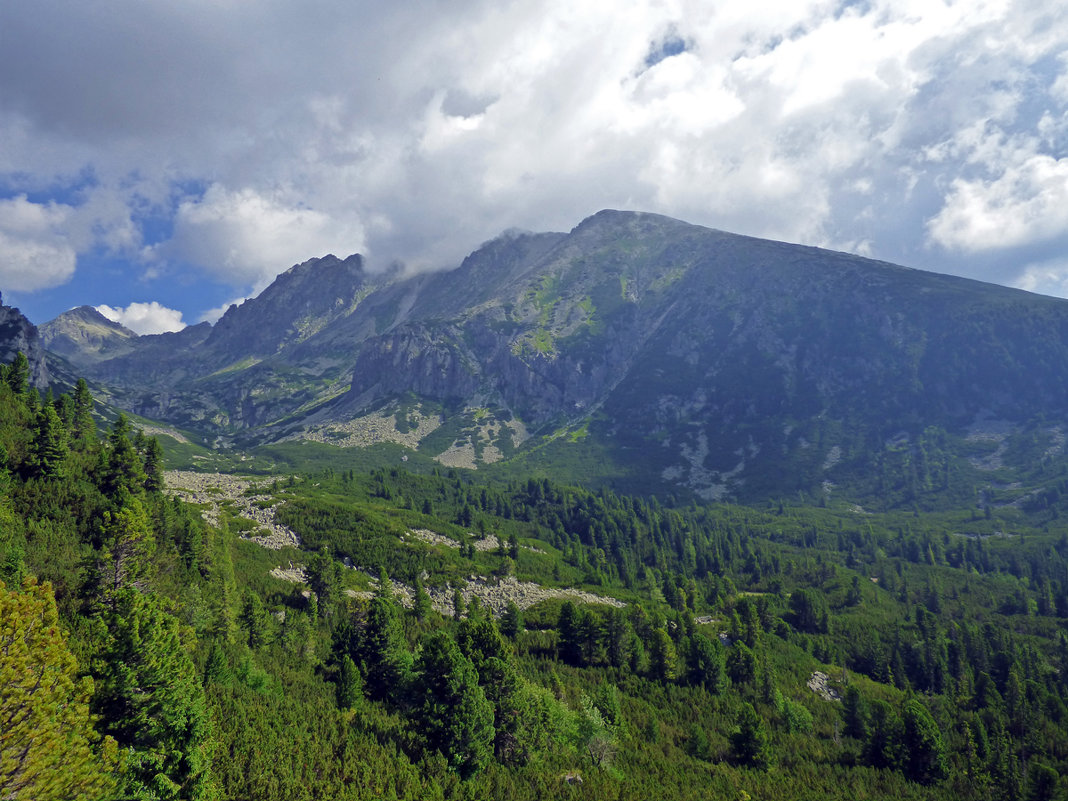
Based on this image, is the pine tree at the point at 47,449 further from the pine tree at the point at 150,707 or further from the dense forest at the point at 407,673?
the pine tree at the point at 150,707

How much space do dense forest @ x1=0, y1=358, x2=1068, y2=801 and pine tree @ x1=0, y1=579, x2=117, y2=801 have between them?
0.30ft

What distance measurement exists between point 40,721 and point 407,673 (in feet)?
122

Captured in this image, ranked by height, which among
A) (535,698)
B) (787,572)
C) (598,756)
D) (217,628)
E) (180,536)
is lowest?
(787,572)

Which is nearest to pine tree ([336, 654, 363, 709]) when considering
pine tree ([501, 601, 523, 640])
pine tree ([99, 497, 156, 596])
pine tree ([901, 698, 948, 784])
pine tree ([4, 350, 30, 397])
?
pine tree ([99, 497, 156, 596])

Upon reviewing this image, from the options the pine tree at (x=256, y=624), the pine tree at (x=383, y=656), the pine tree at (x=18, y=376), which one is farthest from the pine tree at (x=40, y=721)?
the pine tree at (x=18, y=376)

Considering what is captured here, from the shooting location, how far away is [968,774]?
73.4 metres

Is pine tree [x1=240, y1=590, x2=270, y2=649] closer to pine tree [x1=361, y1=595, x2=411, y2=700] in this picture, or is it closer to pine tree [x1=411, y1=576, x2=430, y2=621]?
pine tree [x1=361, y1=595, x2=411, y2=700]

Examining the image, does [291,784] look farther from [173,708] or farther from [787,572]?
[787,572]

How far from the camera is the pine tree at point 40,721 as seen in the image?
20.1 meters

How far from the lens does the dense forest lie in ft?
89.1

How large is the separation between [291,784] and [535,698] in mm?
26645

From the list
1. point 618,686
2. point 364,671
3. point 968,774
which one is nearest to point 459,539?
point 618,686

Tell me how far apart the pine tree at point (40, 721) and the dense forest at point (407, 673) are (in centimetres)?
9

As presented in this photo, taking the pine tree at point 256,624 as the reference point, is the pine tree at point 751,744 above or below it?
below
